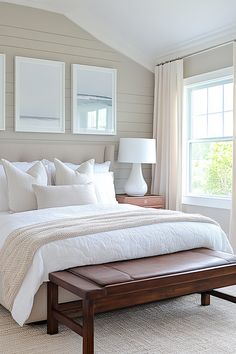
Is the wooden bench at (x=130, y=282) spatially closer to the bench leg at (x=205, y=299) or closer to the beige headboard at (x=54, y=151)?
the bench leg at (x=205, y=299)

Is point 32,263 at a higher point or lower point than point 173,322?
higher

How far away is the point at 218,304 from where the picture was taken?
12.6 feet

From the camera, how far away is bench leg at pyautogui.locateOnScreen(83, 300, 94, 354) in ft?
8.68

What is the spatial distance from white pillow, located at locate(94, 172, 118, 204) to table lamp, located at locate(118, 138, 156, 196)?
527mm

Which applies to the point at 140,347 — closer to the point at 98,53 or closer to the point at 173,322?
the point at 173,322

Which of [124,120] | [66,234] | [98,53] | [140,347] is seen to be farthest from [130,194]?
[140,347]

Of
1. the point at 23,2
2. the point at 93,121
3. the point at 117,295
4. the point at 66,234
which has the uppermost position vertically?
the point at 23,2

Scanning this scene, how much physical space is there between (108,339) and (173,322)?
56 cm

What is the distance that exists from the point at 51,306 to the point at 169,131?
330 cm

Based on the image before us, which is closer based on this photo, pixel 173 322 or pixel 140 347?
pixel 140 347

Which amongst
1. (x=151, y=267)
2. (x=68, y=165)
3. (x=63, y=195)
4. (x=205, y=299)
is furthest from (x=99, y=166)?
(x=151, y=267)

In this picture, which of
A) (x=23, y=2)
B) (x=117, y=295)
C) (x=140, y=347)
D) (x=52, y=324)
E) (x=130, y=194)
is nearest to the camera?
(x=117, y=295)

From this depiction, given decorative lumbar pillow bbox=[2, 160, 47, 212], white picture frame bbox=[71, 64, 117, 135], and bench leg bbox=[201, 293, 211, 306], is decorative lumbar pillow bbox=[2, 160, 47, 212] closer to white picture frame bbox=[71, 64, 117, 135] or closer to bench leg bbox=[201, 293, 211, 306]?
white picture frame bbox=[71, 64, 117, 135]

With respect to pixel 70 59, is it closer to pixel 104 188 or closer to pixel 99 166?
pixel 99 166
